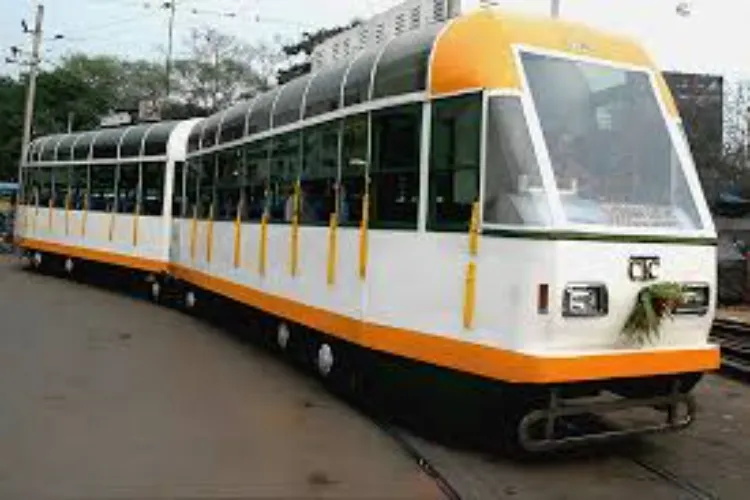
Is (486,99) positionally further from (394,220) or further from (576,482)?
(576,482)

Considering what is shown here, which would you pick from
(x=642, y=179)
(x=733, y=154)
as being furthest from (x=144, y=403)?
(x=733, y=154)

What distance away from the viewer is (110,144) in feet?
63.6

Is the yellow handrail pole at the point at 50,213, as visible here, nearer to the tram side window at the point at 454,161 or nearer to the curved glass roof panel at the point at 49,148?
the curved glass roof panel at the point at 49,148

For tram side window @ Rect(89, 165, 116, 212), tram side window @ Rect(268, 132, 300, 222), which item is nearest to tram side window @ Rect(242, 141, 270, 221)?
tram side window @ Rect(268, 132, 300, 222)

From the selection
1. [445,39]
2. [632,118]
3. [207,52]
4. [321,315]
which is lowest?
[321,315]

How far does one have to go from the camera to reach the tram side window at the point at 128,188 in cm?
1817

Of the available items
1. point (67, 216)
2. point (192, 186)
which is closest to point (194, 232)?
point (192, 186)

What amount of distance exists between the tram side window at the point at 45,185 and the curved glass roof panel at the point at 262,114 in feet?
39.0

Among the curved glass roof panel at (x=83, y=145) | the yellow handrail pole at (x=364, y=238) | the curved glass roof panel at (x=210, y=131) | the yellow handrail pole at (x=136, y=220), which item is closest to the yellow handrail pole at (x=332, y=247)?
the yellow handrail pole at (x=364, y=238)

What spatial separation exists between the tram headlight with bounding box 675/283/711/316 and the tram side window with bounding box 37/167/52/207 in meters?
17.9

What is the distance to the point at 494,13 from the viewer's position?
686 cm

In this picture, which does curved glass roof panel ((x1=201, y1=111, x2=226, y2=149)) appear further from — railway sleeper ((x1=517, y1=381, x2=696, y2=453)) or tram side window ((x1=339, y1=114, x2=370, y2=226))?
railway sleeper ((x1=517, y1=381, x2=696, y2=453))

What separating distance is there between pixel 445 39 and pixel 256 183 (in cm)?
455

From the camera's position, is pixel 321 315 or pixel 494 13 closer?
pixel 494 13
